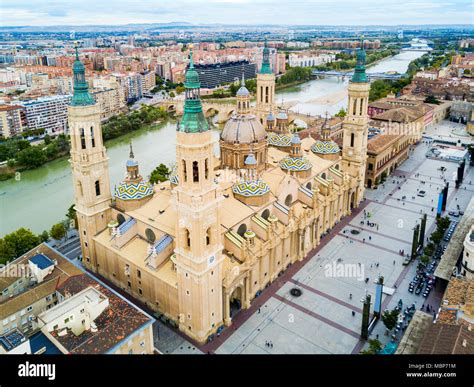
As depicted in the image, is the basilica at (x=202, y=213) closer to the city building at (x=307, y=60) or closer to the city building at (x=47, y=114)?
the city building at (x=47, y=114)

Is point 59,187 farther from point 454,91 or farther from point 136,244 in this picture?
point 454,91

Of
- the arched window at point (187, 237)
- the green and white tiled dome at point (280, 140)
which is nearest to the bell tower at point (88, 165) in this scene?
the arched window at point (187, 237)

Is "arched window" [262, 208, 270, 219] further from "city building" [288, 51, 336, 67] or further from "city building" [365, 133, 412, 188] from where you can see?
"city building" [288, 51, 336, 67]

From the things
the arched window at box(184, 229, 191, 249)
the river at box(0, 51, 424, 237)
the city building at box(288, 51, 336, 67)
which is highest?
the city building at box(288, 51, 336, 67)

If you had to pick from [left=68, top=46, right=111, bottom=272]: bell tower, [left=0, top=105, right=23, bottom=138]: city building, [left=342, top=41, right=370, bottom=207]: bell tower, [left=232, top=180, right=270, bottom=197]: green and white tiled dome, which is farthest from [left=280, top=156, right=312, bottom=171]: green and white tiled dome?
[left=0, top=105, right=23, bottom=138]: city building

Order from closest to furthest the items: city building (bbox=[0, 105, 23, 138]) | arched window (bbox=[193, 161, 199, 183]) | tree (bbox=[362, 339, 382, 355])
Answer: arched window (bbox=[193, 161, 199, 183]), tree (bbox=[362, 339, 382, 355]), city building (bbox=[0, 105, 23, 138])

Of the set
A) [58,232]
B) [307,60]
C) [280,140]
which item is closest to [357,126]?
[280,140]
